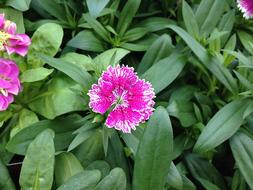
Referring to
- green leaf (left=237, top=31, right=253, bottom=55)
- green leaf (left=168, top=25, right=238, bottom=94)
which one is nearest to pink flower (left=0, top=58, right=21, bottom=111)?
green leaf (left=168, top=25, right=238, bottom=94)

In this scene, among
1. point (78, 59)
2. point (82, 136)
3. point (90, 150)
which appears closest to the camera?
point (82, 136)

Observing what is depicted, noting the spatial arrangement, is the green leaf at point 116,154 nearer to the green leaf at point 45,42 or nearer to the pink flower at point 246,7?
the green leaf at point 45,42

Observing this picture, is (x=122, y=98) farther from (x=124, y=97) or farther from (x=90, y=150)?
(x=90, y=150)

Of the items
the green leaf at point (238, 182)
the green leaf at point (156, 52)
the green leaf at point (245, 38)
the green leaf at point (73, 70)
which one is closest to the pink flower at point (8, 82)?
the green leaf at point (73, 70)

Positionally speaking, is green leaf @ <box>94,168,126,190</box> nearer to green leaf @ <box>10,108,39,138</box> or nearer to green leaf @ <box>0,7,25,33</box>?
green leaf @ <box>10,108,39,138</box>

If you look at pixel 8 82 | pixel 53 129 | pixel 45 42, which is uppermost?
pixel 45 42

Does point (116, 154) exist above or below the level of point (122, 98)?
below

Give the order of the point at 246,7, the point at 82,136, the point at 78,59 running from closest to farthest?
the point at 82,136 → the point at 78,59 → the point at 246,7

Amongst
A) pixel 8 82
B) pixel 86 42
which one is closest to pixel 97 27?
pixel 86 42
